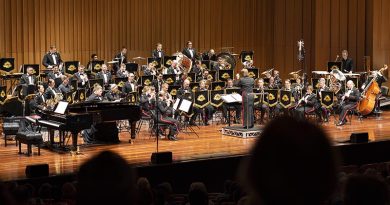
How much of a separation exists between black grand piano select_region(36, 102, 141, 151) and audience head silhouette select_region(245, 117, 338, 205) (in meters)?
11.1

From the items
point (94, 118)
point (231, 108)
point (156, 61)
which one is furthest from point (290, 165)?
point (156, 61)

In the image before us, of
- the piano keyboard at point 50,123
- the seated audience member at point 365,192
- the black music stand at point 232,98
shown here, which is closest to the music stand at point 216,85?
the black music stand at point 232,98

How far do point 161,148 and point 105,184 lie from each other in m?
11.4

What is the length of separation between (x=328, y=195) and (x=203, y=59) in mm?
18023

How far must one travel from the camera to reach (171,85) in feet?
51.9

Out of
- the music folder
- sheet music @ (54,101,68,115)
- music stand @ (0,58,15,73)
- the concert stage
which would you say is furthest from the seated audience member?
music stand @ (0,58,15,73)

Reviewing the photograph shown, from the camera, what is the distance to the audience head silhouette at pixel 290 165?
49.0 inches

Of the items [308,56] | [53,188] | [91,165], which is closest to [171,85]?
[308,56]

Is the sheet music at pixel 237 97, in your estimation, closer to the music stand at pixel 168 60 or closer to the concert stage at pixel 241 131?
the concert stage at pixel 241 131

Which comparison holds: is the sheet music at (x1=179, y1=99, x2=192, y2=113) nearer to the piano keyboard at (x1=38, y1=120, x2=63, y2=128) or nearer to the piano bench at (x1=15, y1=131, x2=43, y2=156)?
the piano keyboard at (x1=38, y1=120, x2=63, y2=128)

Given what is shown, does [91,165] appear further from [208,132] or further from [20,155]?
[208,132]

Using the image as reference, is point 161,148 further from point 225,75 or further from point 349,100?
point 349,100

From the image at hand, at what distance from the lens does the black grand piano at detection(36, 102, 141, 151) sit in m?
12.2

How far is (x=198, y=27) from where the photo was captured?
907 inches
